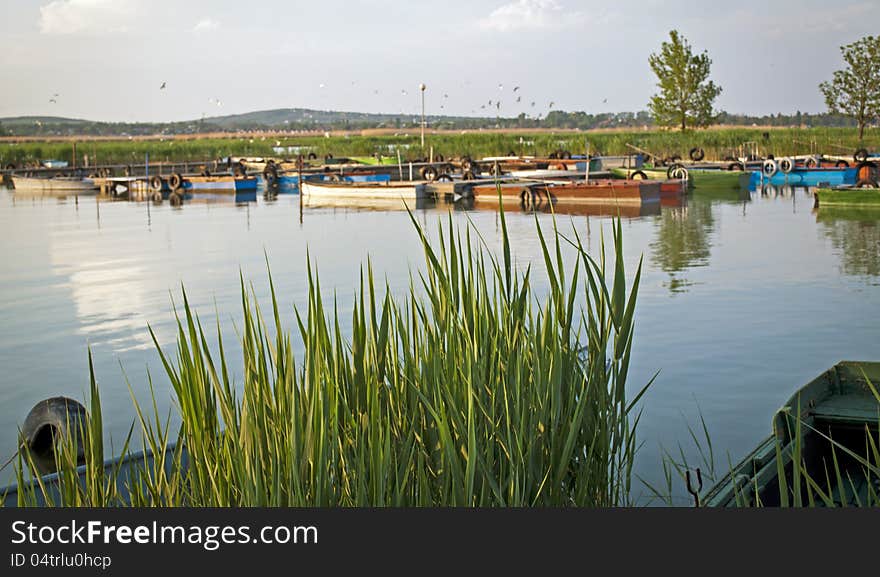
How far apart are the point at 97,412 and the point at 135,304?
11.9 m

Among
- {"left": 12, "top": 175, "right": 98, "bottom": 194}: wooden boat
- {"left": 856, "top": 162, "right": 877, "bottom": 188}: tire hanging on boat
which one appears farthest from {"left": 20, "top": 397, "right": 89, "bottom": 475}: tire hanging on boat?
{"left": 12, "top": 175, "right": 98, "bottom": 194}: wooden boat

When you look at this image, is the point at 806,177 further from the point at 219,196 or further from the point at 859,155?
the point at 219,196

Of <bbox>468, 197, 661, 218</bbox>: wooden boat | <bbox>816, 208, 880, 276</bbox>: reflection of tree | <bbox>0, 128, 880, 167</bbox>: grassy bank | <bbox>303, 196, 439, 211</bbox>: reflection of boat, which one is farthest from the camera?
<bbox>0, 128, 880, 167</bbox>: grassy bank

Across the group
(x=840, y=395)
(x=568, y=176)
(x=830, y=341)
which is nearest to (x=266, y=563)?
(x=840, y=395)

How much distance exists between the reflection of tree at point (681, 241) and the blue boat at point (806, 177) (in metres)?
8.50

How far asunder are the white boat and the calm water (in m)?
2.73

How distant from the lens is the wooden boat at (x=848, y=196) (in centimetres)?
2709

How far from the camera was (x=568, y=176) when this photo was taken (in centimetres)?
3884

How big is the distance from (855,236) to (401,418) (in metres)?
20.4

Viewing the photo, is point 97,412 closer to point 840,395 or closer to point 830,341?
point 840,395

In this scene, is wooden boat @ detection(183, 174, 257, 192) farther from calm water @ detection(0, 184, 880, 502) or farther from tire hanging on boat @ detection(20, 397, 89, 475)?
tire hanging on boat @ detection(20, 397, 89, 475)

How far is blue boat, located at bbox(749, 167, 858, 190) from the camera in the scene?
37.2 metres

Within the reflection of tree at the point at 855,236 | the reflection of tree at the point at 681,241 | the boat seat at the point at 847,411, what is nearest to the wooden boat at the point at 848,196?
the reflection of tree at the point at 855,236

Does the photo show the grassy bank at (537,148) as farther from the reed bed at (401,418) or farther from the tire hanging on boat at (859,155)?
the reed bed at (401,418)
